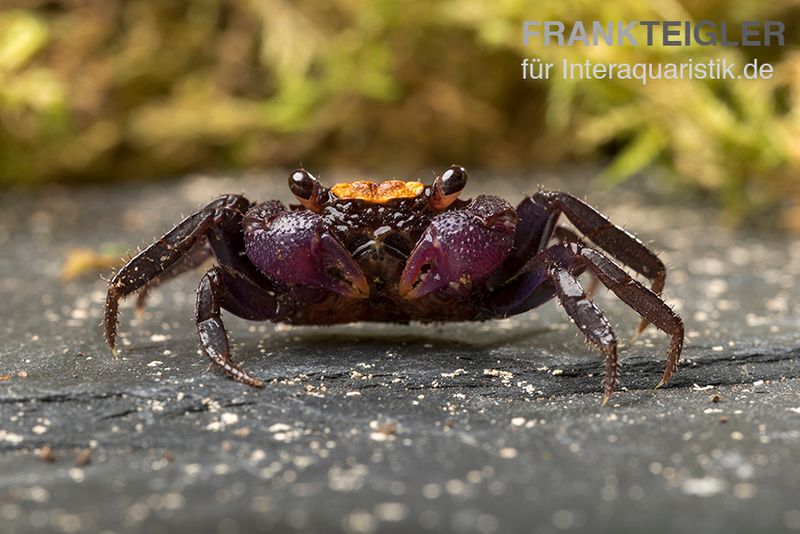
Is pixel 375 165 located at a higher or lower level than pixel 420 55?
lower

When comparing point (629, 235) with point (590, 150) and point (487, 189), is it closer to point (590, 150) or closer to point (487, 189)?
point (487, 189)

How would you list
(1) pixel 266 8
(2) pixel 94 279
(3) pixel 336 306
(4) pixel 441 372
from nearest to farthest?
A: (4) pixel 441 372 → (3) pixel 336 306 → (2) pixel 94 279 → (1) pixel 266 8

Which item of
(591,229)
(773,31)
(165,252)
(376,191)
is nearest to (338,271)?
(376,191)

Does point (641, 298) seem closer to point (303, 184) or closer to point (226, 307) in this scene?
point (303, 184)

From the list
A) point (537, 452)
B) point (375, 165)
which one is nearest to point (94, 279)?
point (537, 452)

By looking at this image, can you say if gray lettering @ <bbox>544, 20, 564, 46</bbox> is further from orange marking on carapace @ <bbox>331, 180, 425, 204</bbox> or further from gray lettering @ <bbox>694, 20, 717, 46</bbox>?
orange marking on carapace @ <bbox>331, 180, 425, 204</bbox>

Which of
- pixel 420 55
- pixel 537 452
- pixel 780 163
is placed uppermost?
pixel 420 55

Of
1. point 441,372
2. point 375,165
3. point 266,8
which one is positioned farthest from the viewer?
point 375,165
